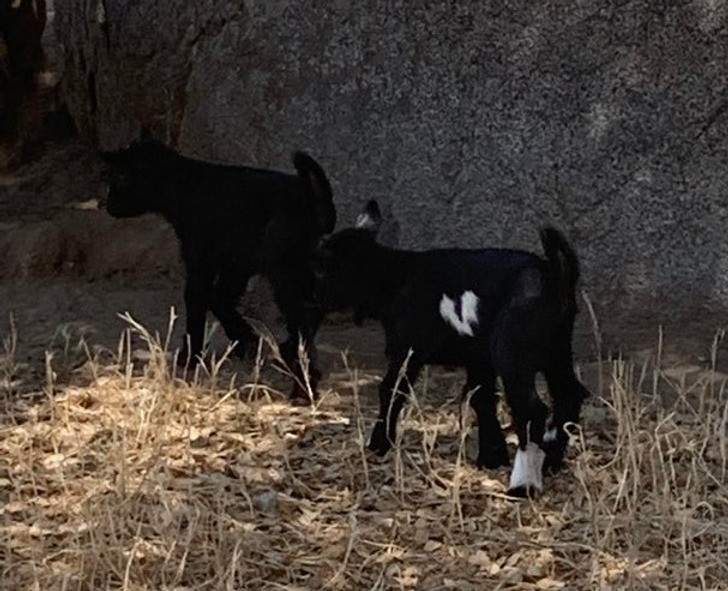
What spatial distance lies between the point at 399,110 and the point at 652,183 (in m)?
1.29

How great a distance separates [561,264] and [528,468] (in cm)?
74

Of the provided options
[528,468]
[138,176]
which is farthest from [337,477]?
[138,176]

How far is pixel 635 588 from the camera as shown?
14.5 feet

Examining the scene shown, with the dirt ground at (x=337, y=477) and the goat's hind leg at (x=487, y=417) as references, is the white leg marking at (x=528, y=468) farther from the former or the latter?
the goat's hind leg at (x=487, y=417)

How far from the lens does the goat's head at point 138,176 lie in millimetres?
6691

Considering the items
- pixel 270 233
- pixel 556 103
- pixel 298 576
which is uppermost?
pixel 556 103

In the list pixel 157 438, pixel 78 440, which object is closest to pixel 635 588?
pixel 157 438

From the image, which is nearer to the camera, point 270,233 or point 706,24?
point 270,233

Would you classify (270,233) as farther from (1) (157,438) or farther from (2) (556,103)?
(2) (556,103)

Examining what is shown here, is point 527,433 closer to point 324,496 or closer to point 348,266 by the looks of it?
point 324,496

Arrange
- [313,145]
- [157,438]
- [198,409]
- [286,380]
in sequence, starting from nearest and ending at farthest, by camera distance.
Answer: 1. [157,438]
2. [198,409]
3. [286,380]
4. [313,145]

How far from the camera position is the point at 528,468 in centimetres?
520

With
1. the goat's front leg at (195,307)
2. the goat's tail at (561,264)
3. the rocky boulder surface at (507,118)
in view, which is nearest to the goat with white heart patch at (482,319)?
the goat's tail at (561,264)

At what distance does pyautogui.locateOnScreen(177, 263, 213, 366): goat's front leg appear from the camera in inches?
258
